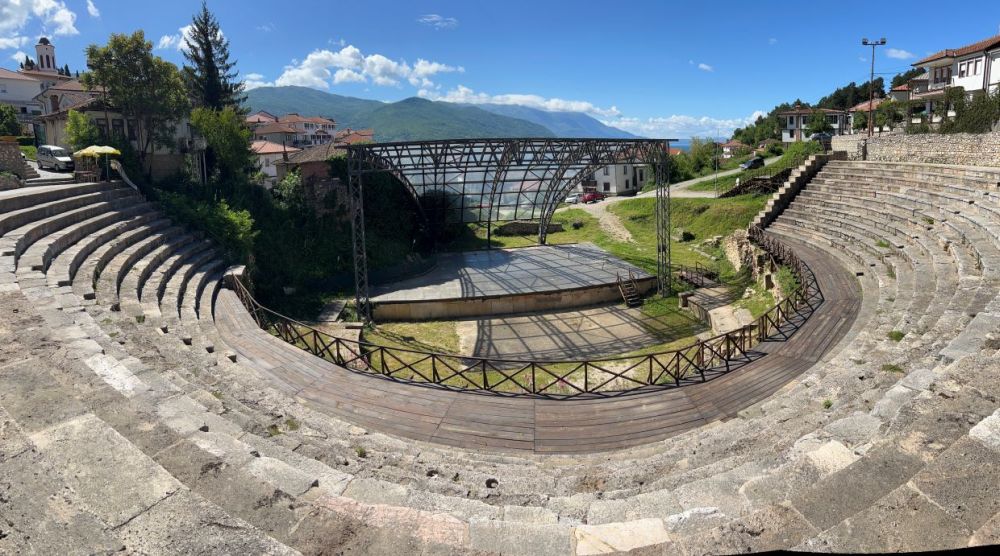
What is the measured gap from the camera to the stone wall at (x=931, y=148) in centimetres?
2467

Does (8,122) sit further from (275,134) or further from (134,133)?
(275,134)

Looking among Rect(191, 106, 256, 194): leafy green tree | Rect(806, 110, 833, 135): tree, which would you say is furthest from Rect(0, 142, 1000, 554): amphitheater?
Rect(806, 110, 833, 135): tree

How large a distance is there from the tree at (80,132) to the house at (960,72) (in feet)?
151

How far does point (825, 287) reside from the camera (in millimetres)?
18203

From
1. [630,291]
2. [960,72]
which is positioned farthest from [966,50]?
[630,291]

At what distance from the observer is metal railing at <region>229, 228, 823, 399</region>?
13102 mm

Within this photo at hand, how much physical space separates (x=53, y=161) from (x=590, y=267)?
25.8 metres

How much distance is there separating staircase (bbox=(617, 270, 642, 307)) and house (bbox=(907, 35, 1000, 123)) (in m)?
26.0

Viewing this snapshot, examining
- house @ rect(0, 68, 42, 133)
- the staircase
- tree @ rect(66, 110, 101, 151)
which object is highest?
house @ rect(0, 68, 42, 133)

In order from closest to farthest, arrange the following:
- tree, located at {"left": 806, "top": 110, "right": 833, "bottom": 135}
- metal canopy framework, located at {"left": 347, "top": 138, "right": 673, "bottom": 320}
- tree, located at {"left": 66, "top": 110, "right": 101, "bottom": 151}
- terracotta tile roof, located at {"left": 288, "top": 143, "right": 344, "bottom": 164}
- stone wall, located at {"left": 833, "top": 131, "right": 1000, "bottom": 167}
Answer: metal canopy framework, located at {"left": 347, "top": 138, "right": 673, "bottom": 320}, tree, located at {"left": 66, "top": 110, "right": 101, "bottom": 151}, stone wall, located at {"left": 833, "top": 131, "right": 1000, "bottom": 167}, terracotta tile roof, located at {"left": 288, "top": 143, "right": 344, "bottom": 164}, tree, located at {"left": 806, "top": 110, "right": 833, "bottom": 135}

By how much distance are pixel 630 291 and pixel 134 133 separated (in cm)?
2435

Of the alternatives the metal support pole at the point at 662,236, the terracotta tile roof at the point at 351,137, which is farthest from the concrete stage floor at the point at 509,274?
the terracotta tile roof at the point at 351,137

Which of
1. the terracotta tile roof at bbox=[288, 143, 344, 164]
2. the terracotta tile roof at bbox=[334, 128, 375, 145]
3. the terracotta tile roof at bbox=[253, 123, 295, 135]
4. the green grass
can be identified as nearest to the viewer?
the green grass

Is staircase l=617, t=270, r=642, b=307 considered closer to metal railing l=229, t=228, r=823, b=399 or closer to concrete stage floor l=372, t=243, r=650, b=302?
concrete stage floor l=372, t=243, r=650, b=302
